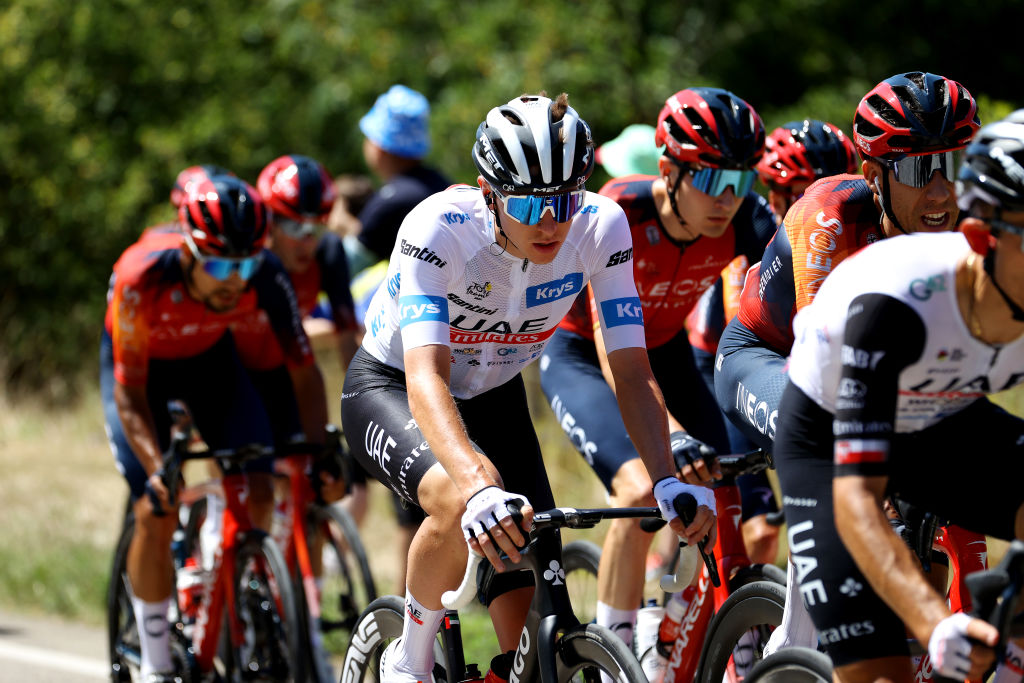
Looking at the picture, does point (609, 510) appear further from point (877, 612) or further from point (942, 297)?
point (942, 297)

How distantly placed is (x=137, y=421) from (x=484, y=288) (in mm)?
2567

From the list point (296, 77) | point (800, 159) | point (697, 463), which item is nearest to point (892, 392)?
point (697, 463)

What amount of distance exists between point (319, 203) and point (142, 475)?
1987mm

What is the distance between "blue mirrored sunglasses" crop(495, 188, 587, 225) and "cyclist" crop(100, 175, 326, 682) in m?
2.31

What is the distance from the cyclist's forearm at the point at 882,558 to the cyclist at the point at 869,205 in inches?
44.9

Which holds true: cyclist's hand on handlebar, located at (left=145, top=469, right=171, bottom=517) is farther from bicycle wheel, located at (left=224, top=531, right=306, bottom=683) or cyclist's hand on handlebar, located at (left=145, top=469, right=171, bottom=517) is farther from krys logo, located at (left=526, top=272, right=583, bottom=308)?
krys logo, located at (left=526, top=272, right=583, bottom=308)

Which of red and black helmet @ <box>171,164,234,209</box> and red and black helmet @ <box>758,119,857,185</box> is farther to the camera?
red and black helmet @ <box>171,164,234,209</box>

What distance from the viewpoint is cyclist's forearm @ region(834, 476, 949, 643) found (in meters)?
2.73

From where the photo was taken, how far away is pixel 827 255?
4090 mm

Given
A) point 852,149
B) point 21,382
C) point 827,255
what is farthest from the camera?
point 21,382

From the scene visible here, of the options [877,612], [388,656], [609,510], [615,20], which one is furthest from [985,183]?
[615,20]

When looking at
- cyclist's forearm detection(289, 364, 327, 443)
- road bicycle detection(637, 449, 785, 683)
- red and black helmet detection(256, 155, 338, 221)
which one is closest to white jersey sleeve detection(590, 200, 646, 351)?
road bicycle detection(637, 449, 785, 683)

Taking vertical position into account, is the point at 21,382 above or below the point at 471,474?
below

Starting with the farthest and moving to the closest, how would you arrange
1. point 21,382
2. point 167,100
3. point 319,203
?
1. point 167,100
2. point 21,382
3. point 319,203
